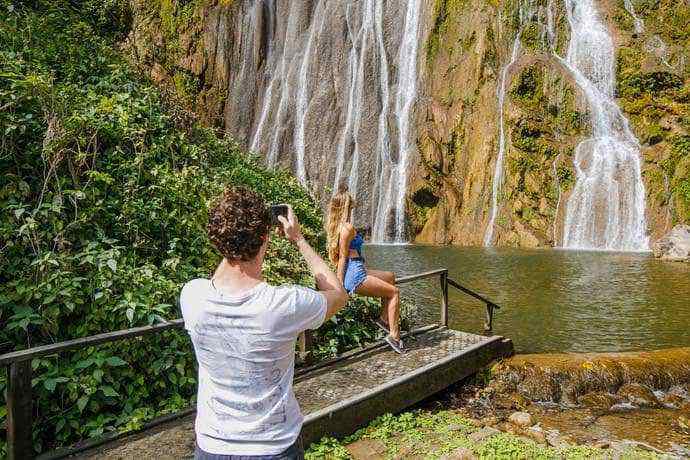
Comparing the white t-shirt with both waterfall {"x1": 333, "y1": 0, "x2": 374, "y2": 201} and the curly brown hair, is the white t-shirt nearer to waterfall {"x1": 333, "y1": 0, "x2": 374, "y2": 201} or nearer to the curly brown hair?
the curly brown hair

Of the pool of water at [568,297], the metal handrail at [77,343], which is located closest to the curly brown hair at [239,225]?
the metal handrail at [77,343]

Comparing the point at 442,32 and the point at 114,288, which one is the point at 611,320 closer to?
the point at 114,288

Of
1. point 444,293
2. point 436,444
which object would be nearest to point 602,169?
point 444,293

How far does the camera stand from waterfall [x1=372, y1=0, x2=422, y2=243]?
27.3 metres

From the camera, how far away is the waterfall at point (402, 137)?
27.3 m

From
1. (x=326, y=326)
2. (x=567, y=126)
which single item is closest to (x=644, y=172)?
(x=567, y=126)

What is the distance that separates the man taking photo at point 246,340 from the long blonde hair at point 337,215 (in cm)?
379

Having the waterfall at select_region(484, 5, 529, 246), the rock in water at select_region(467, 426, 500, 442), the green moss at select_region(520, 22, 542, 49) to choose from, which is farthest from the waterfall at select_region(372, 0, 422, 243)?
the rock in water at select_region(467, 426, 500, 442)

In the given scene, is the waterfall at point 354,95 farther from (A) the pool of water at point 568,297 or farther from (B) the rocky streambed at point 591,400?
(B) the rocky streambed at point 591,400

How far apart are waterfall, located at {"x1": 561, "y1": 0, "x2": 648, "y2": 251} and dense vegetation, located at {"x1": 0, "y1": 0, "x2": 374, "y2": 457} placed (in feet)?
58.6

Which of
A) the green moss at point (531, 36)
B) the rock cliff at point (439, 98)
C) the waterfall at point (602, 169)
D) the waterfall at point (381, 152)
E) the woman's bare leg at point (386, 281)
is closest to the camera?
the woman's bare leg at point (386, 281)

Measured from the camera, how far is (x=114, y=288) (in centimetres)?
530

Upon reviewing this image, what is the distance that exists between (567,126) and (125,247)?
74.9ft

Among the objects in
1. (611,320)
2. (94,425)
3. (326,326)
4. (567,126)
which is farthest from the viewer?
(567,126)
